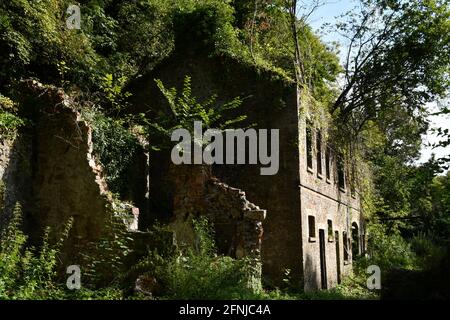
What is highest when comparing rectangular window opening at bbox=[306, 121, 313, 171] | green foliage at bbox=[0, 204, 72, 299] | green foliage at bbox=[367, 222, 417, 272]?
rectangular window opening at bbox=[306, 121, 313, 171]

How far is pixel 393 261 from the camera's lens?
79.9ft

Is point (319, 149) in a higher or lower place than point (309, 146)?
higher

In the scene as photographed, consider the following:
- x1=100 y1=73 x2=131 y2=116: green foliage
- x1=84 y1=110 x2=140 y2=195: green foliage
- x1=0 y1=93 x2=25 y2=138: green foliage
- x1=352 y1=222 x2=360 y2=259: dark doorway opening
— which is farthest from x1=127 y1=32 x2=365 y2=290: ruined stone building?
x1=352 y1=222 x2=360 y2=259: dark doorway opening

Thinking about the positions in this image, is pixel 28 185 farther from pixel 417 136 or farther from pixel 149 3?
pixel 417 136

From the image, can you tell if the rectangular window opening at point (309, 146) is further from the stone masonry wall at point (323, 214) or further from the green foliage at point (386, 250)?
the green foliage at point (386, 250)

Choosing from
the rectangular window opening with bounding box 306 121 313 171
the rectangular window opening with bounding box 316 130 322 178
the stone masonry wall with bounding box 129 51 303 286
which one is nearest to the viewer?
the stone masonry wall with bounding box 129 51 303 286

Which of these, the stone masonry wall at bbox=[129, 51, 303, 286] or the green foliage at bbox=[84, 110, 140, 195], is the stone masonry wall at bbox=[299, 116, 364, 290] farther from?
the green foliage at bbox=[84, 110, 140, 195]

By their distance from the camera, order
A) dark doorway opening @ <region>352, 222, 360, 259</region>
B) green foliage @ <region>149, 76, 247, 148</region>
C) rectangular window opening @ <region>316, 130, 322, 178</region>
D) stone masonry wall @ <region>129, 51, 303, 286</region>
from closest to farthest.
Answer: green foliage @ <region>149, 76, 247, 148</region> < stone masonry wall @ <region>129, 51, 303, 286</region> < rectangular window opening @ <region>316, 130, 322, 178</region> < dark doorway opening @ <region>352, 222, 360, 259</region>

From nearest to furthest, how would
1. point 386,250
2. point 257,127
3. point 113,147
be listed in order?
point 113,147 < point 257,127 < point 386,250

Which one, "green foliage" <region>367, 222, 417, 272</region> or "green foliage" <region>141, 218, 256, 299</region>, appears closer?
"green foliage" <region>141, 218, 256, 299</region>

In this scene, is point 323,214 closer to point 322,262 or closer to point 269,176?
point 322,262

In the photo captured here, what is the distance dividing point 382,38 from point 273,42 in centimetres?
538

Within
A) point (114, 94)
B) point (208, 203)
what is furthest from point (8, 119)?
point (114, 94)
